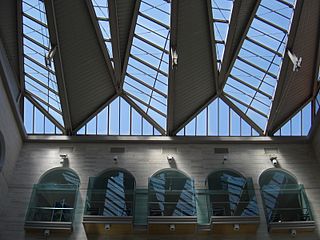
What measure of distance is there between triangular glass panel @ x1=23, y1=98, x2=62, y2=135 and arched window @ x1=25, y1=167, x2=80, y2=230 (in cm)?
470

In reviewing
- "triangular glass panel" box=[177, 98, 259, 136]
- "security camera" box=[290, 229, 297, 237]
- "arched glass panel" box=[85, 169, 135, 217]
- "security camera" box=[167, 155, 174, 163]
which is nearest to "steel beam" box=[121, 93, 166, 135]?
"triangular glass panel" box=[177, 98, 259, 136]

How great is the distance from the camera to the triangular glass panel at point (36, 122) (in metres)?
40.2

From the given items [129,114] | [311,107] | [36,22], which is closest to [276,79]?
[311,107]

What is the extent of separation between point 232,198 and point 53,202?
35.7ft

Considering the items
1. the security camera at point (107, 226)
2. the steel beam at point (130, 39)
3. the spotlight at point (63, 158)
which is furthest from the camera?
the spotlight at point (63, 158)

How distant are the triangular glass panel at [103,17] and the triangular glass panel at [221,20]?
5981 millimetres

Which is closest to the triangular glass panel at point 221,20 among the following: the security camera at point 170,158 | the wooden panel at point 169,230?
the security camera at point 170,158

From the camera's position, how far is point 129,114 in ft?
135

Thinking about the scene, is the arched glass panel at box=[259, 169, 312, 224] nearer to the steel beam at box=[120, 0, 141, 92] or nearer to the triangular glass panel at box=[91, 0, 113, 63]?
the steel beam at box=[120, 0, 141, 92]

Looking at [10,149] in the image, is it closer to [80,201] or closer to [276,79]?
[80,201]

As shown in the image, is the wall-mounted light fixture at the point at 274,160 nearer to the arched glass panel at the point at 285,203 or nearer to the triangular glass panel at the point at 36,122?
the arched glass panel at the point at 285,203

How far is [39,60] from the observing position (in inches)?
1448

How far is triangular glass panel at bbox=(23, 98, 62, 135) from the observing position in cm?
4022

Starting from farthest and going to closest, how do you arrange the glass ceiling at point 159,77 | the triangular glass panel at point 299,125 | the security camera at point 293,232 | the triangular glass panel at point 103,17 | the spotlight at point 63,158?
the triangular glass panel at point 299,125, the spotlight at point 63,158, the security camera at point 293,232, the glass ceiling at point 159,77, the triangular glass panel at point 103,17
